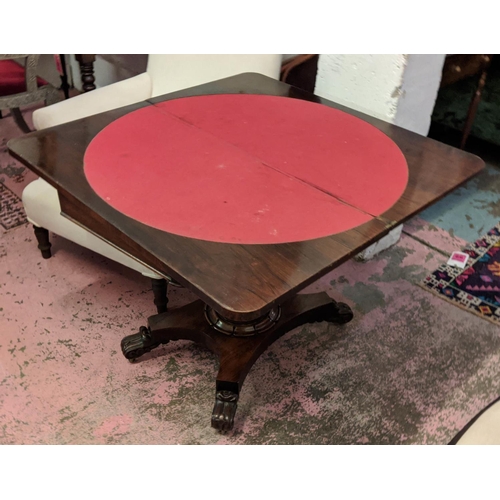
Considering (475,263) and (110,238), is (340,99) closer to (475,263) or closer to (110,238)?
(475,263)

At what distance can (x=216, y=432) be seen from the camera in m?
1.48

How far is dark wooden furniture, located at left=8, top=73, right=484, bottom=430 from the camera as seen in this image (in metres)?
0.93

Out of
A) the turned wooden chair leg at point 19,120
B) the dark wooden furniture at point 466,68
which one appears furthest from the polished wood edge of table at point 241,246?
the turned wooden chair leg at point 19,120

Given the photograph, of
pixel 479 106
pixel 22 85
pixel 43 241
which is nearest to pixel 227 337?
pixel 43 241

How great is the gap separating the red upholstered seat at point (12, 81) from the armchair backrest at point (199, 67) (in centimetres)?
72

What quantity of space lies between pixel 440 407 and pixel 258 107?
1114 millimetres

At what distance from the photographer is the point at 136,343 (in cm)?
164

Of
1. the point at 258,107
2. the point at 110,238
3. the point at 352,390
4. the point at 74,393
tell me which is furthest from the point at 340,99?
the point at 74,393

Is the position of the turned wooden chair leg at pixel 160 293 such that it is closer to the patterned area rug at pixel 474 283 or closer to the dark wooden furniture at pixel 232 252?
the dark wooden furniture at pixel 232 252

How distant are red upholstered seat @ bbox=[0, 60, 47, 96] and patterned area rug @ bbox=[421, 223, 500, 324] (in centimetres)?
206

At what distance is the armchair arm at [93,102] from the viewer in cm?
175

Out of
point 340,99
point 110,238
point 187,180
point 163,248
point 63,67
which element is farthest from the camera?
point 63,67
